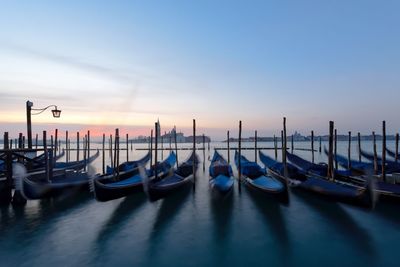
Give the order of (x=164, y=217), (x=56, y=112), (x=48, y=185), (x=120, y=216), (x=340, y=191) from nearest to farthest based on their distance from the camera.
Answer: (x=340, y=191)
(x=164, y=217)
(x=120, y=216)
(x=48, y=185)
(x=56, y=112)

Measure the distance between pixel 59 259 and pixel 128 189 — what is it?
12.3 ft

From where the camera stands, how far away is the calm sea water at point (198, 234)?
6.25 m

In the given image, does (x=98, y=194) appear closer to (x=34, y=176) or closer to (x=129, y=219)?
(x=129, y=219)

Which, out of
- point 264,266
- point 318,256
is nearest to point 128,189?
point 264,266

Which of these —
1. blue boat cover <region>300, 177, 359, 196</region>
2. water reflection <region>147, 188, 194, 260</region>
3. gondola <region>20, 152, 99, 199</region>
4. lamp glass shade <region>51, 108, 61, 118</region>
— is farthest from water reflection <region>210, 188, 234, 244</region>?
lamp glass shade <region>51, 108, 61, 118</region>

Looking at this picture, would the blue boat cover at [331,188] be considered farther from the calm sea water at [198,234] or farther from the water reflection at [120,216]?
the water reflection at [120,216]

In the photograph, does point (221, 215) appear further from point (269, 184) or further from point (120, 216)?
point (120, 216)

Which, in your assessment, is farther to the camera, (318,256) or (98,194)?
(98,194)

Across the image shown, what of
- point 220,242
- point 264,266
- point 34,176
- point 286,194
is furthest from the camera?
point 34,176

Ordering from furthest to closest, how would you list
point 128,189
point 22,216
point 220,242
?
point 128,189 → point 22,216 → point 220,242

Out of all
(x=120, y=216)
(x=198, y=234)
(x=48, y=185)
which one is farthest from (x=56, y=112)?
(x=198, y=234)

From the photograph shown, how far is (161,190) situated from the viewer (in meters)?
9.70

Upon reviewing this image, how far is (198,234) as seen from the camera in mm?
7820

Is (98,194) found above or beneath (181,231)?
above
